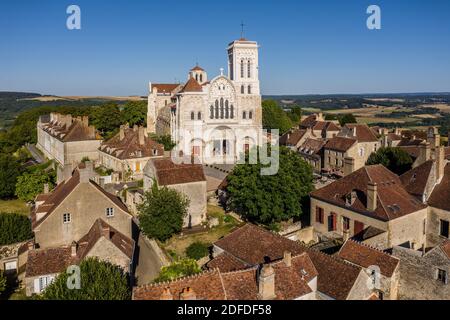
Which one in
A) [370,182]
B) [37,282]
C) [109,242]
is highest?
[370,182]

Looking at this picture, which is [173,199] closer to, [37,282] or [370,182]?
[37,282]

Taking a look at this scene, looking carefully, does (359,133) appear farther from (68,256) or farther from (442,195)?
(68,256)

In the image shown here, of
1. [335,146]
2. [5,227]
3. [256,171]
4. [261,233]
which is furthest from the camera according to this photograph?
[335,146]

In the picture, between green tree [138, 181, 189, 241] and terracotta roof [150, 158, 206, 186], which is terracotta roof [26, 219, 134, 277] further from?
terracotta roof [150, 158, 206, 186]

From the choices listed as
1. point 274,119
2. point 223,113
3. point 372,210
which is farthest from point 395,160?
point 274,119

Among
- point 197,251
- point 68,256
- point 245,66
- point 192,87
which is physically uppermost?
point 245,66

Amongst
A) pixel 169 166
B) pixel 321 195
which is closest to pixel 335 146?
pixel 321 195

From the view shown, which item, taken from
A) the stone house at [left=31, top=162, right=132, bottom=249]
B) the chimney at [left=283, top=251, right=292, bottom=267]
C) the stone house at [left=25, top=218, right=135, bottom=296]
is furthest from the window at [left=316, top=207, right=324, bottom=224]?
the stone house at [left=25, top=218, right=135, bottom=296]
